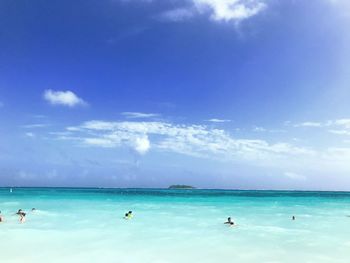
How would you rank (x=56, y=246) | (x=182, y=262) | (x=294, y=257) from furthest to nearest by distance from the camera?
(x=56, y=246) < (x=294, y=257) < (x=182, y=262)

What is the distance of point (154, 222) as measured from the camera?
2377 centimetres

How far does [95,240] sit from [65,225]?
17.6 feet

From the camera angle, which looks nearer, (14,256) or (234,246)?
(14,256)

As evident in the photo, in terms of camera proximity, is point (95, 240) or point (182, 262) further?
point (95, 240)

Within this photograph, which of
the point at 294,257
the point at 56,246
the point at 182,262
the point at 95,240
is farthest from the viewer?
the point at 95,240

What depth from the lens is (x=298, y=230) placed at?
21.1 meters

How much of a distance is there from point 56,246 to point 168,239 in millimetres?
4818

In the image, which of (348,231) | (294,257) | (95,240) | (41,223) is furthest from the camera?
(41,223)

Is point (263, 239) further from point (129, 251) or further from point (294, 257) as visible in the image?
point (129, 251)

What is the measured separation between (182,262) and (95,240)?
5.16m

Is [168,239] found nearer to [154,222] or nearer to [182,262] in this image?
[182,262]

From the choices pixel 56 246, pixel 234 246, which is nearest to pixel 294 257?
pixel 234 246

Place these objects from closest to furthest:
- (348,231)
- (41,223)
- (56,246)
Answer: (56,246)
(348,231)
(41,223)

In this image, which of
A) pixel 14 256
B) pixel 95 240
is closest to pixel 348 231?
pixel 95 240
